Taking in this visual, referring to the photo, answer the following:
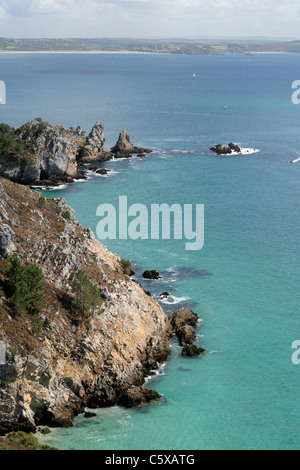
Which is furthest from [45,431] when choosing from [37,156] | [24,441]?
[37,156]

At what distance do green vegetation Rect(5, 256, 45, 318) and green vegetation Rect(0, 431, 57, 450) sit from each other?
871 centimetres

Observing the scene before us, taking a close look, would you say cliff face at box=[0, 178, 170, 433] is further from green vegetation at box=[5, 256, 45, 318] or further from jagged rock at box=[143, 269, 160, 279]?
jagged rock at box=[143, 269, 160, 279]

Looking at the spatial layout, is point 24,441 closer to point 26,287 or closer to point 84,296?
point 26,287

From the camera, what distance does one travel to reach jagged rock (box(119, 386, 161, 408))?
45969 millimetres

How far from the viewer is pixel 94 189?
345ft

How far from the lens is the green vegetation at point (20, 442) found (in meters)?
38.0

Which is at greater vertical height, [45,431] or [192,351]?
[192,351]

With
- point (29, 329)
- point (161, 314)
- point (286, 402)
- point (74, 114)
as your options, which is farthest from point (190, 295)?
point (74, 114)

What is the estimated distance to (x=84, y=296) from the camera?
1927 inches

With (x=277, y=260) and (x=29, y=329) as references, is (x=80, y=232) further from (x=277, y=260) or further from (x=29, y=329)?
(x=277, y=260)

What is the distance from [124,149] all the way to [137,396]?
3671 inches

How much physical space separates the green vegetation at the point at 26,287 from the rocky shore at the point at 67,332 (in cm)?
58
